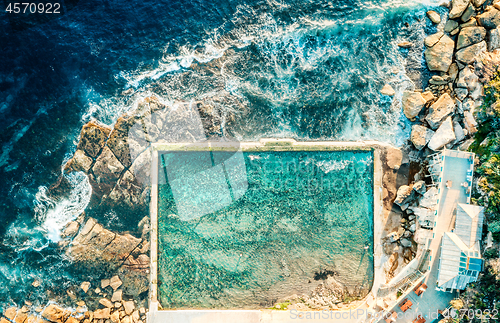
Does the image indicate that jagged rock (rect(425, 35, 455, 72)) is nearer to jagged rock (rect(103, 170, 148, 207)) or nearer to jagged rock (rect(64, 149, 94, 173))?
jagged rock (rect(103, 170, 148, 207))

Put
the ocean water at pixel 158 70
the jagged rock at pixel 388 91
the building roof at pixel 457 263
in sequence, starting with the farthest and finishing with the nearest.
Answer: the ocean water at pixel 158 70
the jagged rock at pixel 388 91
the building roof at pixel 457 263

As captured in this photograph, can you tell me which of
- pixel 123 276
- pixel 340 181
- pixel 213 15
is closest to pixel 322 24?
pixel 213 15

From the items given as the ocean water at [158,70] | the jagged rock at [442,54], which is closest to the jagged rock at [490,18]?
the jagged rock at [442,54]

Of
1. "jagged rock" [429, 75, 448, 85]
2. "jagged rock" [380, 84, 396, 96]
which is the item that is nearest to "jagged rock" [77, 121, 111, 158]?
"jagged rock" [380, 84, 396, 96]

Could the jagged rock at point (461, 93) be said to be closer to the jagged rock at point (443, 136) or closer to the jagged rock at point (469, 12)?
the jagged rock at point (443, 136)

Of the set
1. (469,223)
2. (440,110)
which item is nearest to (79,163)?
(440,110)

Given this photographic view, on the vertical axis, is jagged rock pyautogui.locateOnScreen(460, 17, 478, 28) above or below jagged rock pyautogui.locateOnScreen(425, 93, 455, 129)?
above

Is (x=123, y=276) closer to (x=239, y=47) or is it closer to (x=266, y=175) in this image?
(x=266, y=175)
